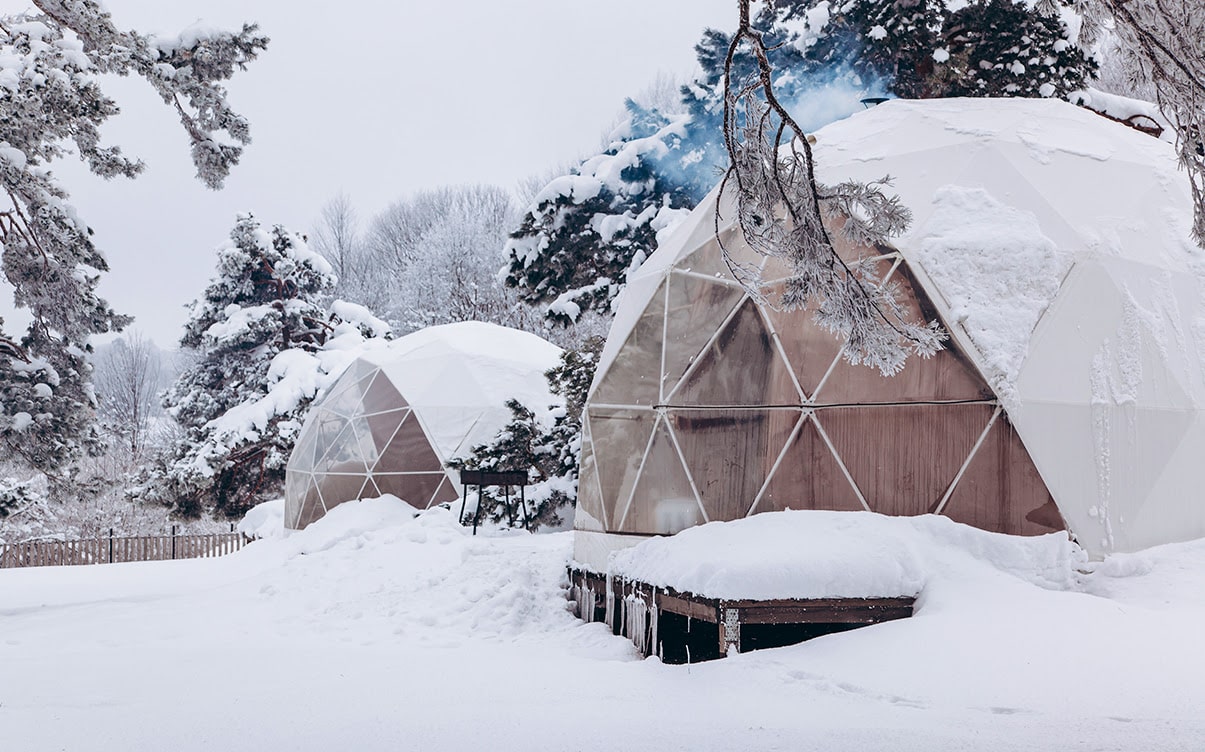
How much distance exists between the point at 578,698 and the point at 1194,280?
615 centimetres

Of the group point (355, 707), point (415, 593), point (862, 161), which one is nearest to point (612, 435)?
point (415, 593)

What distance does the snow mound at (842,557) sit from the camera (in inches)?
224

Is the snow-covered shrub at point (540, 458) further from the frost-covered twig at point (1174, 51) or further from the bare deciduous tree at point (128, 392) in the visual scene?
the bare deciduous tree at point (128, 392)

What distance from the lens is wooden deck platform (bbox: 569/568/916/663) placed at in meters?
5.64

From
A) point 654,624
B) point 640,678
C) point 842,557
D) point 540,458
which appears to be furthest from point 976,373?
point 540,458

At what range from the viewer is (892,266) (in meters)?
7.02

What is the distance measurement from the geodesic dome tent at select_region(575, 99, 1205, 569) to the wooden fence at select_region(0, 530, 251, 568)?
15.2 metres

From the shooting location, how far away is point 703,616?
585 cm

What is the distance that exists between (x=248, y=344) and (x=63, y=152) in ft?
43.4

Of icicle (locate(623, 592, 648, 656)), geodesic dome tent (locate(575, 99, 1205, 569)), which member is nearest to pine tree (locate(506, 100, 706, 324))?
geodesic dome tent (locate(575, 99, 1205, 569))

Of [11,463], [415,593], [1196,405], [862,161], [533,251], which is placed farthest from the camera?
[533,251]

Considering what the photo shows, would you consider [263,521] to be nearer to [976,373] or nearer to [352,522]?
[352,522]

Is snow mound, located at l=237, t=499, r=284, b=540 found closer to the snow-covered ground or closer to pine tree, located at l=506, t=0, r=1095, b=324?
pine tree, located at l=506, t=0, r=1095, b=324

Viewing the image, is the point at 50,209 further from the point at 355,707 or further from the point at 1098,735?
the point at 1098,735
